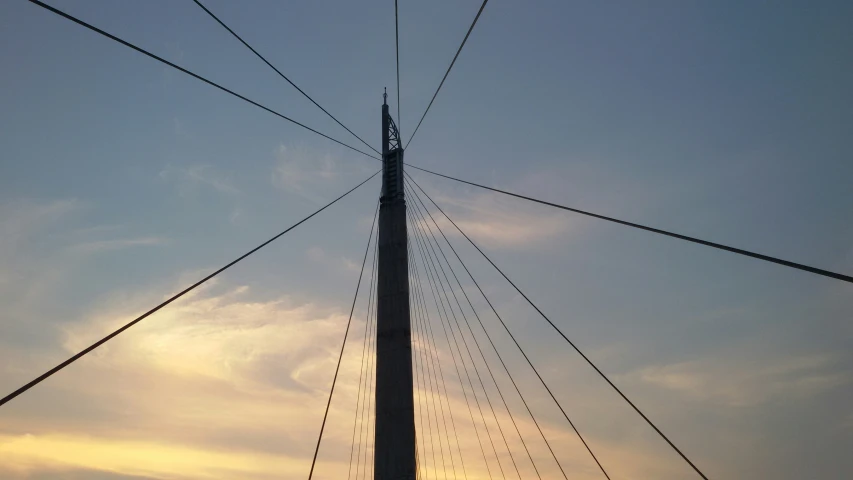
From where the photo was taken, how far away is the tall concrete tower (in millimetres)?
23547

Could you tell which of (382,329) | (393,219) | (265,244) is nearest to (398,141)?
(393,219)

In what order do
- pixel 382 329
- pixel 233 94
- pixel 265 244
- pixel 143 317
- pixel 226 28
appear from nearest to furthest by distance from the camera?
pixel 143 317
pixel 226 28
pixel 233 94
pixel 265 244
pixel 382 329

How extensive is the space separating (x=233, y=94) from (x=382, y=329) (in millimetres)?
11873

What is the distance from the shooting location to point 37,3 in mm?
11516

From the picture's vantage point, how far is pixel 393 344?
2553 cm

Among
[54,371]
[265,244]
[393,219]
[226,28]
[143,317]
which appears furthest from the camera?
[393,219]

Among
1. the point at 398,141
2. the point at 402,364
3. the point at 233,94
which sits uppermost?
the point at 398,141

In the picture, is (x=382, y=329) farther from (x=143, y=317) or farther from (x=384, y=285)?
(x=143, y=317)

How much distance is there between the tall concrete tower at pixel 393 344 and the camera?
77.3ft

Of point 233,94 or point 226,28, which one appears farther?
point 233,94

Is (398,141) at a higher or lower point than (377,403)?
higher

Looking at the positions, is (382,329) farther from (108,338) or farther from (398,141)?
(108,338)

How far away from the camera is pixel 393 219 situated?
28.5 m

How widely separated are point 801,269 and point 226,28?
15884mm
